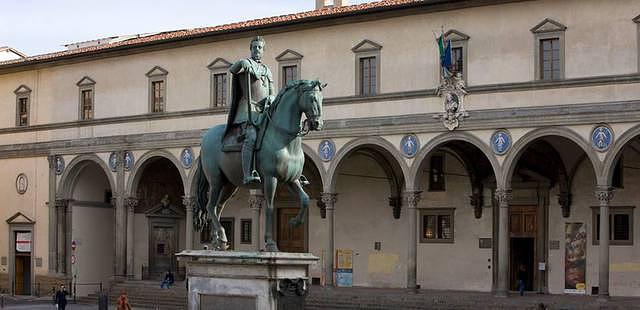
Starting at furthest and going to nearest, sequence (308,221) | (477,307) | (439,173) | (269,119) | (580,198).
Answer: (308,221), (439,173), (580,198), (477,307), (269,119)

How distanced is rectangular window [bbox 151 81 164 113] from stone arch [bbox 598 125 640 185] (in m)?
17.9

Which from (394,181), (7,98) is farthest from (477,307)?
(7,98)

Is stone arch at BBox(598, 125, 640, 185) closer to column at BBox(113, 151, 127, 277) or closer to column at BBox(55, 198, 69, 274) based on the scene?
column at BBox(113, 151, 127, 277)

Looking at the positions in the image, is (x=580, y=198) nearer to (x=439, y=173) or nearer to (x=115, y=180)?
(x=439, y=173)

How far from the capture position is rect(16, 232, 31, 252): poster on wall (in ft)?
148

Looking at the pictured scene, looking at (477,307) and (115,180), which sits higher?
(115,180)

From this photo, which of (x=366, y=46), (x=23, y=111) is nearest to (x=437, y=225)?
(x=366, y=46)

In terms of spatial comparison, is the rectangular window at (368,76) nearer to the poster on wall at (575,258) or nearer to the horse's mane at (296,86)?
the poster on wall at (575,258)

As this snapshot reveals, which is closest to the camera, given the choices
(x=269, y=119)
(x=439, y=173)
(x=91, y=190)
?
(x=269, y=119)

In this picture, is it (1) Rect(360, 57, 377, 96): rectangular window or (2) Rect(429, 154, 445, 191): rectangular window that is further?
(2) Rect(429, 154, 445, 191): rectangular window

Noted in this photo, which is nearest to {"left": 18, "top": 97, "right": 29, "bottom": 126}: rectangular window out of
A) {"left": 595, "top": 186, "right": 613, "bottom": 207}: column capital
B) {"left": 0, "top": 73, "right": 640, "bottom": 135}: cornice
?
{"left": 0, "top": 73, "right": 640, "bottom": 135}: cornice

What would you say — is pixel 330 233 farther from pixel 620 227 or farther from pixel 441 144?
pixel 620 227

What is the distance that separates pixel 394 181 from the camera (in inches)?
1524

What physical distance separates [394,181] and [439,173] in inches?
66.0
